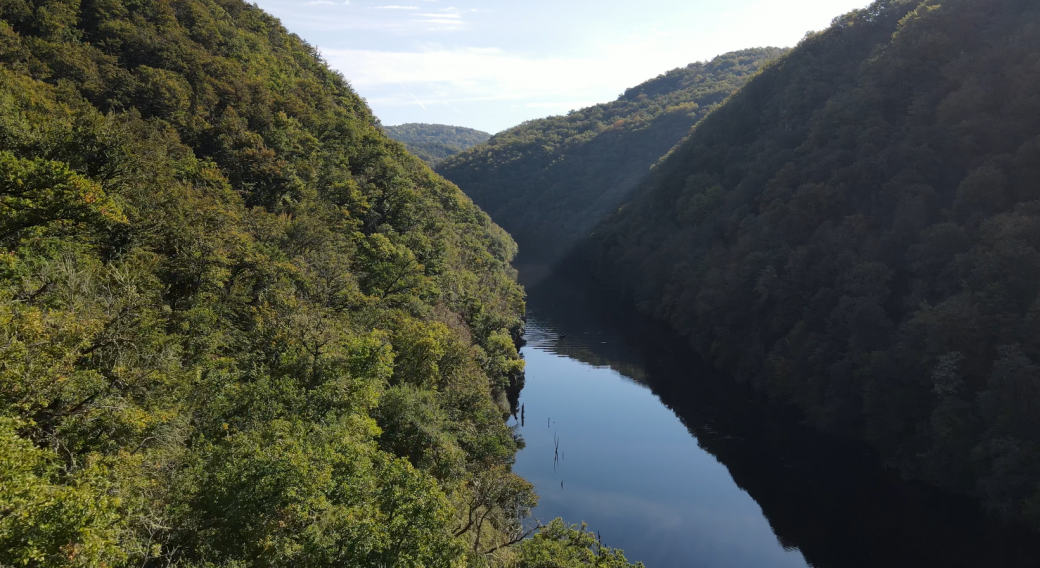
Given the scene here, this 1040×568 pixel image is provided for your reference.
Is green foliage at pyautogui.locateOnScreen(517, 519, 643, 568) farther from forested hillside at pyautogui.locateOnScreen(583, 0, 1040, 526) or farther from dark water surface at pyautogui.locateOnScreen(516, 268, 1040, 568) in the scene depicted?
forested hillside at pyautogui.locateOnScreen(583, 0, 1040, 526)

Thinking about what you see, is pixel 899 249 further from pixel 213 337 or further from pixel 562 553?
pixel 213 337

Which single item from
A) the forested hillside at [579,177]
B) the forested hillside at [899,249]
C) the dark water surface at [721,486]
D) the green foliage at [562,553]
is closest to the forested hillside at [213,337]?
the green foliage at [562,553]

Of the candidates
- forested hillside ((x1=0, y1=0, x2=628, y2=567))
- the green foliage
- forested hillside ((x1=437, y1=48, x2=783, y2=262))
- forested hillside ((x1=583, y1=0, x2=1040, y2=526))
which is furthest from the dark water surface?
forested hillside ((x1=437, y1=48, x2=783, y2=262))

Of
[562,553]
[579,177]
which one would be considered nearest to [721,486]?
[562,553]

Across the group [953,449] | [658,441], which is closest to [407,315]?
[658,441]

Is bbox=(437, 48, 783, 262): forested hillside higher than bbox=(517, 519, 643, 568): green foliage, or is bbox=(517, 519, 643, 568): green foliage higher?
bbox=(437, 48, 783, 262): forested hillside
